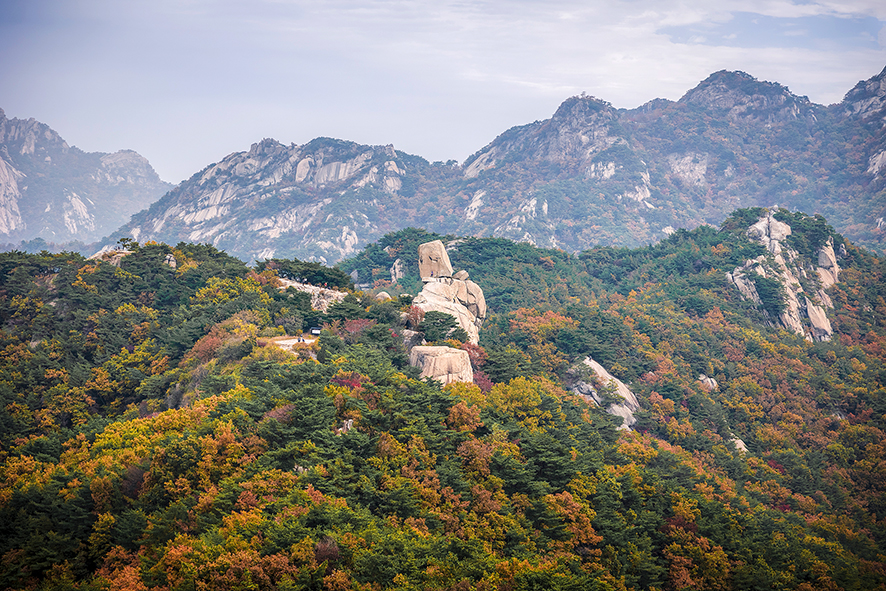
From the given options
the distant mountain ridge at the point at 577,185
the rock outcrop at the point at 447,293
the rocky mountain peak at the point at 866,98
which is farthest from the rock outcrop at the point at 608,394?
→ the rocky mountain peak at the point at 866,98

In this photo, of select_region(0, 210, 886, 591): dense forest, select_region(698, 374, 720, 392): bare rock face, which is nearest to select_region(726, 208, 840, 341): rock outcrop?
select_region(0, 210, 886, 591): dense forest

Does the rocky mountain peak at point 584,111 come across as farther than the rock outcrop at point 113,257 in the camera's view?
Yes

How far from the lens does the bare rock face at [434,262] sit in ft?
161

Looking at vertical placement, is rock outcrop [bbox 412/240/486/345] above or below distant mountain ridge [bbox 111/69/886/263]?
below

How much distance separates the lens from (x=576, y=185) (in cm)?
16912

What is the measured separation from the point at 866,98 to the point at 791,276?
162084mm

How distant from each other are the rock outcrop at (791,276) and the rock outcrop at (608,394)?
91.1 feet

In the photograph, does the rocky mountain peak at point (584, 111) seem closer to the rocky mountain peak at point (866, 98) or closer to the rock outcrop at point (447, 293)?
the rocky mountain peak at point (866, 98)

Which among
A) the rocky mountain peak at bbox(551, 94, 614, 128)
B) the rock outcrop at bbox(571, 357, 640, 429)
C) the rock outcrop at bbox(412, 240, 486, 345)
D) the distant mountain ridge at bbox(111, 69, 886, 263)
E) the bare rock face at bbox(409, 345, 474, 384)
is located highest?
the rocky mountain peak at bbox(551, 94, 614, 128)

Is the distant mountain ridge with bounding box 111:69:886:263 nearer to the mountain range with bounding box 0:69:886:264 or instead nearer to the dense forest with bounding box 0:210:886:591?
the mountain range with bounding box 0:69:886:264

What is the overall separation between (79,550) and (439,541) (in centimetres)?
1301

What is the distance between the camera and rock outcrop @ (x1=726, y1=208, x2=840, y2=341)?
6278cm

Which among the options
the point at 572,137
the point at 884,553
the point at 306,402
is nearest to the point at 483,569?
the point at 306,402

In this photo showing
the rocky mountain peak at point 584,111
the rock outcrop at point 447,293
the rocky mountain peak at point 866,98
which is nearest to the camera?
the rock outcrop at point 447,293
